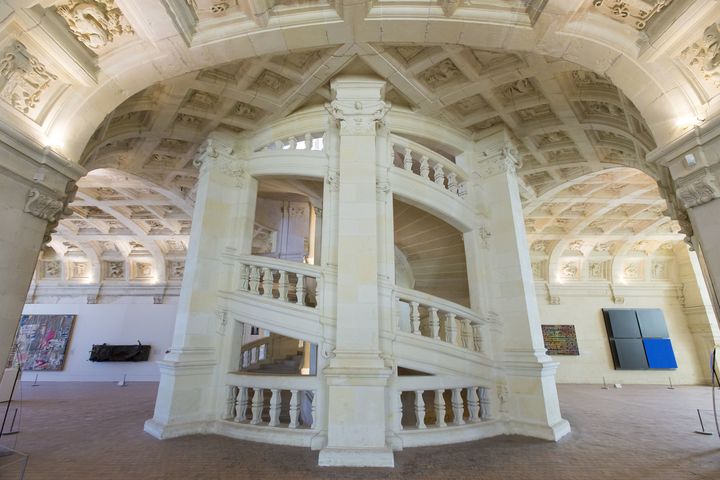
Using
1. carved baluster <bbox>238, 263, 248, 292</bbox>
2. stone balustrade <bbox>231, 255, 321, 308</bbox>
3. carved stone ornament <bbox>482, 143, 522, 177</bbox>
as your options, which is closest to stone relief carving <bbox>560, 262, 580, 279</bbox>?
carved stone ornament <bbox>482, 143, 522, 177</bbox>

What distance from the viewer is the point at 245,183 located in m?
6.17

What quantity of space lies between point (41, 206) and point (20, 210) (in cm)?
18

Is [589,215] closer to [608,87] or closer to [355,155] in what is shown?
[608,87]

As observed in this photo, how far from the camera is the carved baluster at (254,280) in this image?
534cm

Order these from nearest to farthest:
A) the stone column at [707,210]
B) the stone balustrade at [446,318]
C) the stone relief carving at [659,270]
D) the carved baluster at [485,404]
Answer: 1. the stone column at [707,210]
2. the stone balustrade at [446,318]
3. the carved baluster at [485,404]
4. the stone relief carving at [659,270]

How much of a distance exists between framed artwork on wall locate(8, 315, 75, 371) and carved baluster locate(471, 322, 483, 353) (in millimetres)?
15324

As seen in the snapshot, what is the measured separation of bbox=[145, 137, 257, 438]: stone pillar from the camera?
184 inches

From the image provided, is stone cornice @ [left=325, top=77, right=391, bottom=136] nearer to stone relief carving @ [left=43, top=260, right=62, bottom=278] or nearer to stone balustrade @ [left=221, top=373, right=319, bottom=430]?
stone balustrade @ [left=221, top=373, right=319, bottom=430]

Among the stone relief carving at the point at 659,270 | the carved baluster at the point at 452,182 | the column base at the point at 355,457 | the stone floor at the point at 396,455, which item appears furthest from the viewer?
the stone relief carving at the point at 659,270

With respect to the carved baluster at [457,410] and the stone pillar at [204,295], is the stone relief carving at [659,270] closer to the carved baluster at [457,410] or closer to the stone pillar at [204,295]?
the carved baluster at [457,410]

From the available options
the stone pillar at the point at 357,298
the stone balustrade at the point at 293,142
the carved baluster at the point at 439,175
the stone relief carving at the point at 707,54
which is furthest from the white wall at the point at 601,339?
the stone balustrade at the point at 293,142

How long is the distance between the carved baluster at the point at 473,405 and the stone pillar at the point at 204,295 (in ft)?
12.7

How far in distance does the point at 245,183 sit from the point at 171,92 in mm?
1842

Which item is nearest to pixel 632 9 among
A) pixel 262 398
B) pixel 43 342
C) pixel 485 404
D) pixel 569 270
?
pixel 485 404
